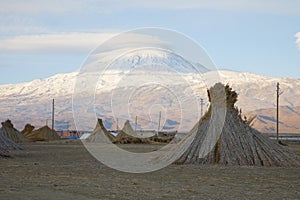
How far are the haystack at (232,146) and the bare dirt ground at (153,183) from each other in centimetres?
142

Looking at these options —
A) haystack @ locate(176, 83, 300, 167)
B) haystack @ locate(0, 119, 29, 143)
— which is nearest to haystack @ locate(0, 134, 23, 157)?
haystack @ locate(176, 83, 300, 167)

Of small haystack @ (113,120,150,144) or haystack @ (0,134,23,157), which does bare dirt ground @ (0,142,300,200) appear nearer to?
haystack @ (0,134,23,157)

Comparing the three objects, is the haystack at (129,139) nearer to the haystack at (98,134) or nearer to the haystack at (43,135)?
the haystack at (98,134)

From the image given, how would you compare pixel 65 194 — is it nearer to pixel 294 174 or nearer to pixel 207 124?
pixel 294 174

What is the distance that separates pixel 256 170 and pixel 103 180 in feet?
19.5

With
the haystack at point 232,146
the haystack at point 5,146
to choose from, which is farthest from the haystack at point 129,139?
the haystack at point 232,146

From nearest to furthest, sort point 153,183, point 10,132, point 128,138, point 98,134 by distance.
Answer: point 153,183
point 10,132
point 98,134
point 128,138

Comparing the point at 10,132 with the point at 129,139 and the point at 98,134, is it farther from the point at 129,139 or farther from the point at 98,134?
the point at 129,139

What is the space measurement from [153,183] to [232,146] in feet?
24.5

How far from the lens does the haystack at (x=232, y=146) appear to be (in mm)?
21422

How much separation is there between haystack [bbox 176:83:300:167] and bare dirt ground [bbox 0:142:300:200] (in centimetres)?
142

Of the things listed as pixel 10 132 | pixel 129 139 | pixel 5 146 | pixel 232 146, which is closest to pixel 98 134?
pixel 129 139

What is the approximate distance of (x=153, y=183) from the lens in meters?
15.0

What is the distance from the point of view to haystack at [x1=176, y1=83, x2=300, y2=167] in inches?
843
